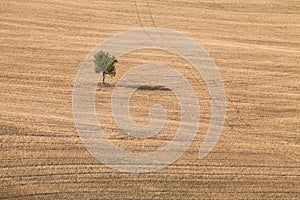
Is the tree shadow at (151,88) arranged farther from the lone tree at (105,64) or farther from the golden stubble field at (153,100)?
the lone tree at (105,64)

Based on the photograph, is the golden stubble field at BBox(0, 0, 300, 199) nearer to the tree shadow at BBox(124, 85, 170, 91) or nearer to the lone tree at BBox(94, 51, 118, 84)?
the tree shadow at BBox(124, 85, 170, 91)

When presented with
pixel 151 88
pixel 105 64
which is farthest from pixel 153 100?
pixel 105 64

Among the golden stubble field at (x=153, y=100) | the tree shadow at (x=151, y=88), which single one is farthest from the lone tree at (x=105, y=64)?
the tree shadow at (x=151, y=88)

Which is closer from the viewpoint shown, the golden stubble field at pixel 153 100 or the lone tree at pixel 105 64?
the golden stubble field at pixel 153 100

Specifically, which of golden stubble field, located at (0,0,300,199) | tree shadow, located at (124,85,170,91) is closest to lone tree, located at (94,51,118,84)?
golden stubble field, located at (0,0,300,199)

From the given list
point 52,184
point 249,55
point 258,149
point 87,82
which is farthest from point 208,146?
point 249,55

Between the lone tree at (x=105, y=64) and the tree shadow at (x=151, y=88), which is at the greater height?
the lone tree at (x=105, y=64)

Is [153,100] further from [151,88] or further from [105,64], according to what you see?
[105,64]

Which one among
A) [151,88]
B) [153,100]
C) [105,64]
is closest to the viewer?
[153,100]
